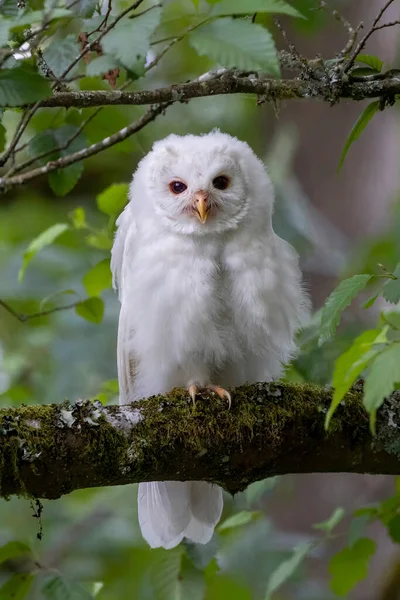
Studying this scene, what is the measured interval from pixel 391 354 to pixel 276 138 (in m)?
4.81

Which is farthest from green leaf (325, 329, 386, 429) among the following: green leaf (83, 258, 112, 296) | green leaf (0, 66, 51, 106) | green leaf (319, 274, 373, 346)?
green leaf (83, 258, 112, 296)

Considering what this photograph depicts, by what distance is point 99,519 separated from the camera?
498cm

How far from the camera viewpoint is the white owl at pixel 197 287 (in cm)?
284

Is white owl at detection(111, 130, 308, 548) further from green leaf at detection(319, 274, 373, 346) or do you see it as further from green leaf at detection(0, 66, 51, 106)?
green leaf at detection(0, 66, 51, 106)

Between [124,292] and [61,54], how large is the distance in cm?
132

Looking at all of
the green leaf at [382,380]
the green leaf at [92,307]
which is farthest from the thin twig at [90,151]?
the green leaf at [382,380]

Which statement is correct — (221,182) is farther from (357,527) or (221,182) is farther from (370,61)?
(357,527)

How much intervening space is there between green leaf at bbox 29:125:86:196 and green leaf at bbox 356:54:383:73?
101 centimetres

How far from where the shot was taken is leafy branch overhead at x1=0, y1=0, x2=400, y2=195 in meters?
1.57

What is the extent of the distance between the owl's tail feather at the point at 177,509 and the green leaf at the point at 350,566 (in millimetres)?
508

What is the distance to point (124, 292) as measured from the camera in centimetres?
310

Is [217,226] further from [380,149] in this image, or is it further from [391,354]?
[380,149]

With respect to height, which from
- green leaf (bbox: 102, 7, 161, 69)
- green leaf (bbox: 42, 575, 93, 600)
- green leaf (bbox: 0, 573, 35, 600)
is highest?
green leaf (bbox: 102, 7, 161, 69)

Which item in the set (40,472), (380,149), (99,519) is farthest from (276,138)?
(40,472)
